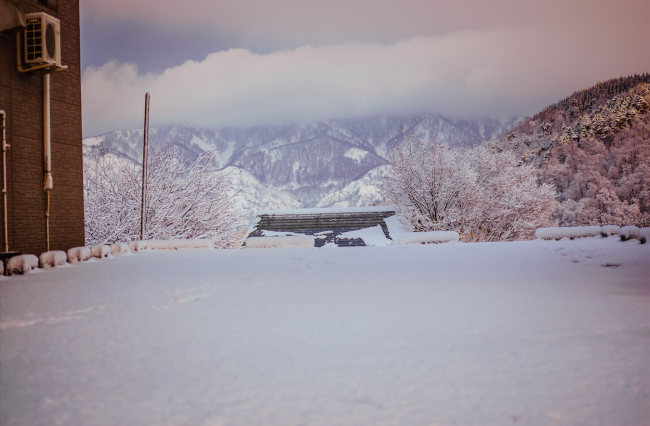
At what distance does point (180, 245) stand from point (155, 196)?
5970mm

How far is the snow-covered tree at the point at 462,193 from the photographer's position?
15.1 meters

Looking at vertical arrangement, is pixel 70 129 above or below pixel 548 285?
above

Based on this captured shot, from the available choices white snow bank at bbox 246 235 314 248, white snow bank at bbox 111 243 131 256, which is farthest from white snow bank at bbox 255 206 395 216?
white snow bank at bbox 111 243 131 256

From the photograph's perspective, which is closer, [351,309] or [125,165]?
[351,309]

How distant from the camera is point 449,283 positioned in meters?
3.97

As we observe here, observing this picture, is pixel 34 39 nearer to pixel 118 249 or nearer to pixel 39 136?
pixel 39 136

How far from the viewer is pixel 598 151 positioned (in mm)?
39594

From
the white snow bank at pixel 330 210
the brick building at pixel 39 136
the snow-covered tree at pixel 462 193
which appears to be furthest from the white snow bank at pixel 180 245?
the white snow bank at pixel 330 210

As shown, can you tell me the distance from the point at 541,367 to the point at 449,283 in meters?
2.11

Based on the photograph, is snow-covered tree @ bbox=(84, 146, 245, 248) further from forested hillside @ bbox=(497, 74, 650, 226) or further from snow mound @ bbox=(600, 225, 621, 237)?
forested hillside @ bbox=(497, 74, 650, 226)

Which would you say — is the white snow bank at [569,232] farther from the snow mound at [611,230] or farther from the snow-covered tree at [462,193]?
the snow-covered tree at [462,193]

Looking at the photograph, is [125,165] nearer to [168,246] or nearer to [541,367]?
[168,246]

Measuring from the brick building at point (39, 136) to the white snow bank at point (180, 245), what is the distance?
1413 mm

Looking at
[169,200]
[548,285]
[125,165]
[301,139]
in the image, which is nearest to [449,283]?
[548,285]
